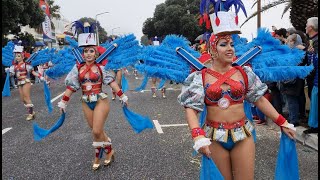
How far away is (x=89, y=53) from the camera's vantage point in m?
5.32

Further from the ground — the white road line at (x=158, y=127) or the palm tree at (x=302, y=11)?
the palm tree at (x=302, y=11)

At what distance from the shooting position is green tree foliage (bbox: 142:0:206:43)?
3572 centimetres

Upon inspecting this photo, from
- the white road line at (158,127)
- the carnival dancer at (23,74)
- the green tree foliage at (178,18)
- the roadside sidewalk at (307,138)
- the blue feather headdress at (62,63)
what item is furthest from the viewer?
the green tree foliage at (178,18)

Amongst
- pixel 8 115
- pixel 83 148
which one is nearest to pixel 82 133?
pixel 83 148

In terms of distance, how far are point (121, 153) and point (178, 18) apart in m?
32.7

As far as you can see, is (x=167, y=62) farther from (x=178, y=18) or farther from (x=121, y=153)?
(x=178, y=18)

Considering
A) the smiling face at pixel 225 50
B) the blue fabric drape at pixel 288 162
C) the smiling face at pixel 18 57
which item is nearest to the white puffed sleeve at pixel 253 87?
the smiling face at pixel 225 50

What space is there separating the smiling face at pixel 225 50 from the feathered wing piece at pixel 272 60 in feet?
2.09

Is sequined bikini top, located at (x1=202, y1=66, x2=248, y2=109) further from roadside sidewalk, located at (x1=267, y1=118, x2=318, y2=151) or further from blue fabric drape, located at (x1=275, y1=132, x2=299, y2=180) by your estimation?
roadside sidewalk, located at (x1=267, y1=118, x2=318, y2=151)

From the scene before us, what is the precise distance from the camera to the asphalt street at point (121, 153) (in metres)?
4.90

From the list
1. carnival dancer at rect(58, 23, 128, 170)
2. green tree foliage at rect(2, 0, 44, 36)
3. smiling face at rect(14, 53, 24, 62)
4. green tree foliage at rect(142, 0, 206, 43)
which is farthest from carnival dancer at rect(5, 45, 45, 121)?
green tree foliage at rect(142, 0, 206, 43)

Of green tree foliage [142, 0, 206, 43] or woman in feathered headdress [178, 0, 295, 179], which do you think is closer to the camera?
woman in feathered headdress [178, 0, 295, 179]

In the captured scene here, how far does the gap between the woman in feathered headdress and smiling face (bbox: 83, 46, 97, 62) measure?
259 cm

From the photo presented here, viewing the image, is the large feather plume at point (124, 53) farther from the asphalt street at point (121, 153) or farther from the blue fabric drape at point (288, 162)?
the blue fabric drape at point (288, 162)
